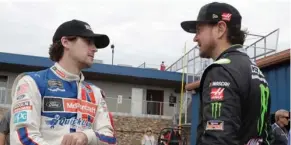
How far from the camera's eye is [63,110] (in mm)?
2680

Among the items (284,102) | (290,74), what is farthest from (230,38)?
(284,102)

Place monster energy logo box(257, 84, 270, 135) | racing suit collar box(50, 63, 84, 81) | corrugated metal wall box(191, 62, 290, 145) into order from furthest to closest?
corrugated metal wall box(191, 62, 290, 145)
racing suit collar box(50, 63, 84, 81)
monster energy logo box(257, 84, 270, 135)

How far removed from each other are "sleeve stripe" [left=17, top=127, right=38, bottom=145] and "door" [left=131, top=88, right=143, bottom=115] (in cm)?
2481

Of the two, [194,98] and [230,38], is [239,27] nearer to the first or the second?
[230,38]

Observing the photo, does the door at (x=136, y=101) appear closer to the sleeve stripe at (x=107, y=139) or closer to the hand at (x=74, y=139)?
the sleeve stripe at (x=107, y=139)

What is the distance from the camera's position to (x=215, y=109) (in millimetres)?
2217

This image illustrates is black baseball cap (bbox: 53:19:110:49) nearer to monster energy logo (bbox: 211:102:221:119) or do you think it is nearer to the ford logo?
the ford logo

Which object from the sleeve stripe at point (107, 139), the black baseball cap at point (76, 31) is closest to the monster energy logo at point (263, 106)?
the sleeve stripe at point (107, 139)

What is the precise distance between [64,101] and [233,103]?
3.50 ft

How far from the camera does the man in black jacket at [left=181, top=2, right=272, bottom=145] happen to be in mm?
2195

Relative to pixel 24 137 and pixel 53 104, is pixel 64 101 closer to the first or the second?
pixel 53 104

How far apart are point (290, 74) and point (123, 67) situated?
2025 cm

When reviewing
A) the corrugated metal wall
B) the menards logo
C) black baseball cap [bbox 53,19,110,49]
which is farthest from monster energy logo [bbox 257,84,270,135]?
the corrugated metal wall

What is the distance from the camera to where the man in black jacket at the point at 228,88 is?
2195 mm
